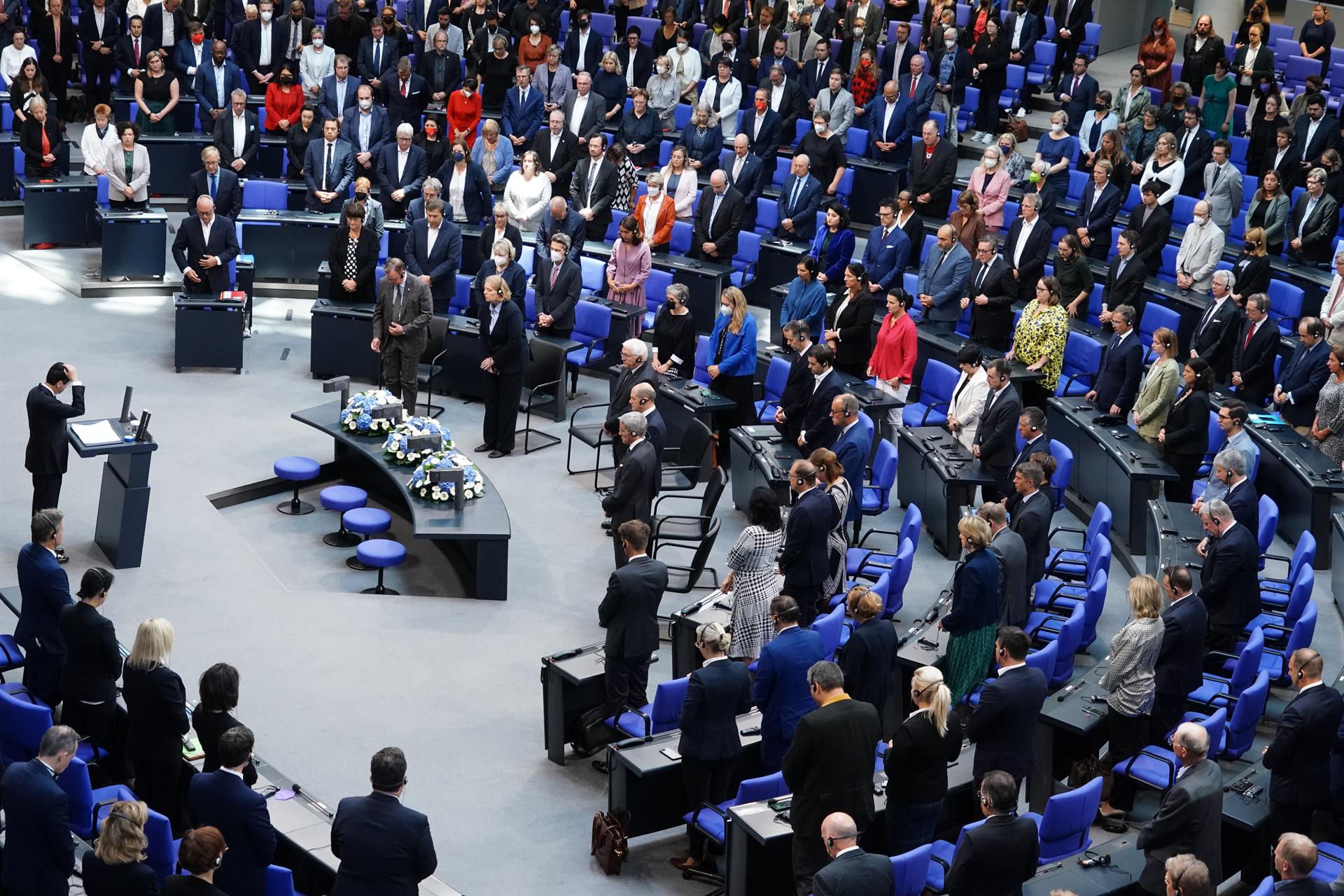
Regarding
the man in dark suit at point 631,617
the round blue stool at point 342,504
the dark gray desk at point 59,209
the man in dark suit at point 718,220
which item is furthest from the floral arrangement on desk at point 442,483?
the dark gray desk at point 59,209

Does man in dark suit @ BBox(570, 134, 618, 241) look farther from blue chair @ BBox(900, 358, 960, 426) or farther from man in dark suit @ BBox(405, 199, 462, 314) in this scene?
blue chair @ BBox(900, 358, 960, 426)

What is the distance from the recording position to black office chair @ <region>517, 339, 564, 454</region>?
47.9 feet

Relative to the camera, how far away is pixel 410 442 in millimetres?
12156

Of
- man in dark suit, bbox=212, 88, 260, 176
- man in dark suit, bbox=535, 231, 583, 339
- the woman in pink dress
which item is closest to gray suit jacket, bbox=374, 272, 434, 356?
man in dark suit, bbox=535, 231, 583, 339

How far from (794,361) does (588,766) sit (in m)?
4.51

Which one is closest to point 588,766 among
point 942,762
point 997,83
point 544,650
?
point 544,650

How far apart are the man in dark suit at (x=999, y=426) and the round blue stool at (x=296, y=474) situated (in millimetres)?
5229

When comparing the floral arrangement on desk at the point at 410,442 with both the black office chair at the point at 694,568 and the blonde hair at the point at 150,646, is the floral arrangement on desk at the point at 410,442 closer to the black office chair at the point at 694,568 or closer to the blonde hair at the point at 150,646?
the black office chair at the point at 694,568

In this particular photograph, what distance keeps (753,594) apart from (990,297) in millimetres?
6247

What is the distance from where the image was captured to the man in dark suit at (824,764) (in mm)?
7559

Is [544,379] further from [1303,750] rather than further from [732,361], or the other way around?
[1303,750]

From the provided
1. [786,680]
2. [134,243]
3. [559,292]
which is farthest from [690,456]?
[134,243]

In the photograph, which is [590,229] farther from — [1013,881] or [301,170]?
[1013,881]

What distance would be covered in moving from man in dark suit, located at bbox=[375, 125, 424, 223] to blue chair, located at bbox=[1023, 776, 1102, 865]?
1136 centimetres
